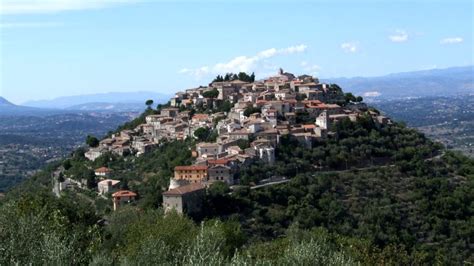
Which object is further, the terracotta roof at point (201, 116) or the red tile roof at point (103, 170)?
the terracotta roof at point (201, 116)

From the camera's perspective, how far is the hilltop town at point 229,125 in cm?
3956

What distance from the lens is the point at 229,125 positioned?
47312 millimetres

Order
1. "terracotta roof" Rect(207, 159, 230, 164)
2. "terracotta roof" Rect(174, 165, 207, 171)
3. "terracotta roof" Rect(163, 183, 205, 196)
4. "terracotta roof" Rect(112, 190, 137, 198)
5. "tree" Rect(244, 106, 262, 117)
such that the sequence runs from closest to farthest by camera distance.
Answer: "terracotta roof" Rect(163, 183, 205, 196) < "terracotta roof" Rect(112, 190, 137, 198) < "terracotta roof" Rect(174, 165, 207, 171) < "terracotta roof" Rect(207, 159, 230, 164) < "tree" Rect(244, 106, 262, 117)

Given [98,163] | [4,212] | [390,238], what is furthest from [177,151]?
[4,212]

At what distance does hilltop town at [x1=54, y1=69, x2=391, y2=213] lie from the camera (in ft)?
130

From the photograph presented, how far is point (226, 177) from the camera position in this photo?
1556 inches

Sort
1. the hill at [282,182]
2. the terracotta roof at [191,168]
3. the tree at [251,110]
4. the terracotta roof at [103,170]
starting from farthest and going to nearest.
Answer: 1. the tree at [251,110]
2. the terracotta roof at [103,170]
3. the terracotta roof at [191,168]
4. the hill at [282,182]

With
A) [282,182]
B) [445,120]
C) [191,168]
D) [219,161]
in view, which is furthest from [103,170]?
[445,120]

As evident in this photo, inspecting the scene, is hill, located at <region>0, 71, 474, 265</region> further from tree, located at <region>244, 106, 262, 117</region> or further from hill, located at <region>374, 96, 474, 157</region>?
hill, located at <region>374, 96, 474, 157</region>

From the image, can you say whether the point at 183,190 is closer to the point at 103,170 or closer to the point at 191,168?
the point at 191,168

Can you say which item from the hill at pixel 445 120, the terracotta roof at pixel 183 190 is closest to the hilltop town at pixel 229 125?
the terracotta roof at pixel 183 190

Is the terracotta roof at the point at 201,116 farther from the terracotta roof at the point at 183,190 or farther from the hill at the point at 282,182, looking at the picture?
the terracotta roof at the point at 183,190

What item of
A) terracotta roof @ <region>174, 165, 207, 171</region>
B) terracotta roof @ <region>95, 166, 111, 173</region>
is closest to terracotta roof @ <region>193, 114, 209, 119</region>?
terracotta roof @ <region>95, 166, 111, 173</region>

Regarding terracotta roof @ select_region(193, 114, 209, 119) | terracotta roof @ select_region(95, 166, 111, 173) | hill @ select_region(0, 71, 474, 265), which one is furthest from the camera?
terracotta roof @ select_region(193, 114, 209, 119)
